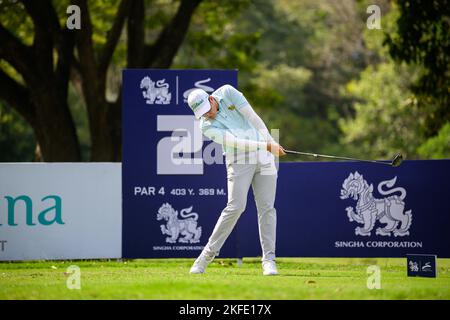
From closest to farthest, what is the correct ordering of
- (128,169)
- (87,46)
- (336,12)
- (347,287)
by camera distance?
(347,287)
(128,169)
(87,46)
(336,12)

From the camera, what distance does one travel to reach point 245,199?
Result: 33.9 feet

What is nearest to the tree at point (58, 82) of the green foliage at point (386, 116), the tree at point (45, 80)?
the tree at point (45, 80)

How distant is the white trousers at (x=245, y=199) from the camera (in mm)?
10258

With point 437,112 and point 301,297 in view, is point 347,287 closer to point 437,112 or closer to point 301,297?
point 301,297

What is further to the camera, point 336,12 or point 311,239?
point 336,12

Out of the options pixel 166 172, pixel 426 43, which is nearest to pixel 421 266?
pixel 166 172

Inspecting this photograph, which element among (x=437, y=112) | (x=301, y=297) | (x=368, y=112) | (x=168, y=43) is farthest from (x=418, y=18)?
(x=368, y=112)

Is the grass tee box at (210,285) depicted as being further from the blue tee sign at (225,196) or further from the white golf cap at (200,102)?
the white golf cap at (200,102)

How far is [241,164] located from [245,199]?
0.41m

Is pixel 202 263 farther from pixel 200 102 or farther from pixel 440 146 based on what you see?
pixel 440 146

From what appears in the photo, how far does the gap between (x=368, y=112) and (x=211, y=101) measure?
3186 cm

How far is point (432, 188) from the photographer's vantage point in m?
13.2

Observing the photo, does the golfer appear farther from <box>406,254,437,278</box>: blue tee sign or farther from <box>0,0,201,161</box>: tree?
<box>0,0,201,161</box>: tree

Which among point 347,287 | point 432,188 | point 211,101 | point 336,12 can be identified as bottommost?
point 347,287
